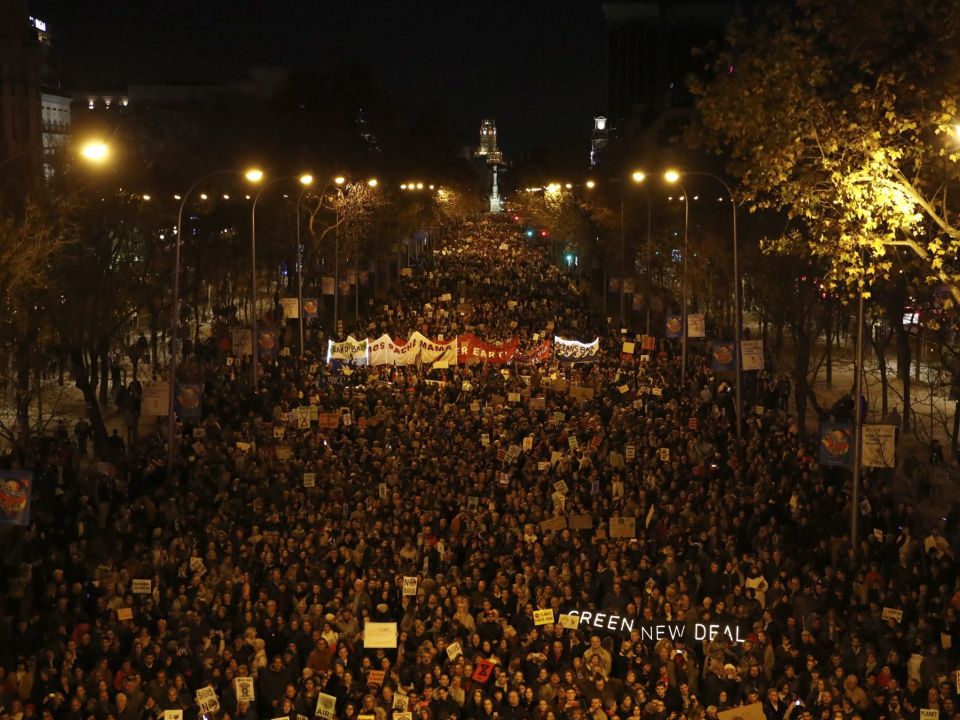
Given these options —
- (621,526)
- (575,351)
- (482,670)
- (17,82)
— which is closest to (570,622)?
(482,670)

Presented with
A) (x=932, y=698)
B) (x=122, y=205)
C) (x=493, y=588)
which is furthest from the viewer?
(x=122, y=205)

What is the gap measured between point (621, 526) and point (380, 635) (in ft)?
19.3

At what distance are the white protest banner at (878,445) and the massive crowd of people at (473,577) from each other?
1.05 m

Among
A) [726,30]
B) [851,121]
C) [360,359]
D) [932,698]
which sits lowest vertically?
[932,698]

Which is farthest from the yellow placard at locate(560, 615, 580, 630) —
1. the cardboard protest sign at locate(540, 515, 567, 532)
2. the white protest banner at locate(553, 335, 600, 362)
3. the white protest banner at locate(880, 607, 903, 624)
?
the white protest banner at locate(553, 335, 600, 362)

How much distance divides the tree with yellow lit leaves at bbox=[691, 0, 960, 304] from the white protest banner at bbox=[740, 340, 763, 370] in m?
14.8

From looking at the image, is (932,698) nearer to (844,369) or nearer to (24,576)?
(24,576)

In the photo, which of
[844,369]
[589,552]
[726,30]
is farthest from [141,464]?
[844,369]

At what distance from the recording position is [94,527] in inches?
784

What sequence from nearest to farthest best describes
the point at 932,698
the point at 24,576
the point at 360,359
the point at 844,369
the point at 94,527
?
the point at 932,698 < the point at 24,576 < the point at 94,527 < the point at 360,359 < the point at 844,369

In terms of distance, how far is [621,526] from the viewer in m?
19.8

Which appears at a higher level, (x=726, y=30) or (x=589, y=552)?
(x=726, y=30)

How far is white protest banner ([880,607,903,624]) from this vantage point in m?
15.7

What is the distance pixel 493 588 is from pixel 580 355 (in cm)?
2052
